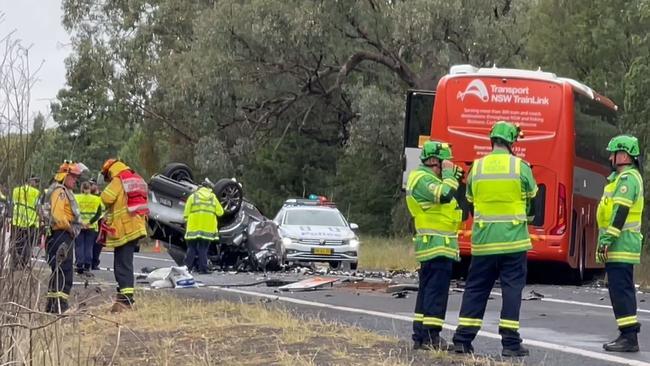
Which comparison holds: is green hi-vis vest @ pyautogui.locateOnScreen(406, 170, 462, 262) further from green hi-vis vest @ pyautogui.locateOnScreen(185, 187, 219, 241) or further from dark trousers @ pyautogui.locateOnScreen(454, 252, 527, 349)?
green hi-vis vest @ pyautogui.locateOnScreen(185, 187, 219, 241)

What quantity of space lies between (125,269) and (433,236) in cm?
483

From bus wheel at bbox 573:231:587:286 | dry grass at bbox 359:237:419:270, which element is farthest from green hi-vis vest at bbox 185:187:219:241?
bus wheel at bbox 573:231:587:286

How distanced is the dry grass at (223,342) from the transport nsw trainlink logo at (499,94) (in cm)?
703

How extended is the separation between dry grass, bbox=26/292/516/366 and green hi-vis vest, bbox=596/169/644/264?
1622mm

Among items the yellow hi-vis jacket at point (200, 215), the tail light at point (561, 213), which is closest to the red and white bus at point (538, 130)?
the tail light at point (561, 213)

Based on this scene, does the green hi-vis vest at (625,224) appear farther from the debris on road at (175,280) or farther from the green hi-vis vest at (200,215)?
the green hi-vis vest at (200,215)

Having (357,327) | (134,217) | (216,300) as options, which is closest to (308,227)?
(216,300)

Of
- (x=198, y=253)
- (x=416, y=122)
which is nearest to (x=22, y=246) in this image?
(x=198, y=253)

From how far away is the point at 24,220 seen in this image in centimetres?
757

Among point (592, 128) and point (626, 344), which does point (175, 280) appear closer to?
point (592, 128)

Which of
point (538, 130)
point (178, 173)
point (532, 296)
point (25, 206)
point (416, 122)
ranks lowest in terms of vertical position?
point (532, 296)

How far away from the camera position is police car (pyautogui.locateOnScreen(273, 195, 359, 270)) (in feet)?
77.3

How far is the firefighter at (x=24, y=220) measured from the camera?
723cm

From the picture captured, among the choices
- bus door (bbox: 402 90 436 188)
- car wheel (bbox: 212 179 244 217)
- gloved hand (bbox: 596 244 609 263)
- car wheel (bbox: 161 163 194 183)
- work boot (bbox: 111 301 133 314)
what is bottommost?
work boot (bbox: 111 301 133 314)
